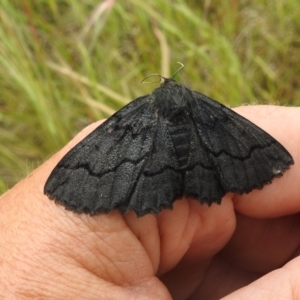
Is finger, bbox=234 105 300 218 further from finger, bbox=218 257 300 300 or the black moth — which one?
finger, bbox=218 257 300 300

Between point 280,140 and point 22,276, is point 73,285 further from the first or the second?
point 280,140

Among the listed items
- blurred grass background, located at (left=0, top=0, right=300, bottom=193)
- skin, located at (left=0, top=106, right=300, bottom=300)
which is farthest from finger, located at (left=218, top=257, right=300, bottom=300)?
blurred grass background, located at (left=0, top=0, right=300, bottom=193)

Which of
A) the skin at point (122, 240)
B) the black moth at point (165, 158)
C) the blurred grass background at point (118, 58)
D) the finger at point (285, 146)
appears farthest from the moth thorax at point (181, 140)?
the blurred grass background at point (118, 58)

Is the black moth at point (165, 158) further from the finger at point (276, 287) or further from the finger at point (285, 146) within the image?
the finger at point (276, 287)

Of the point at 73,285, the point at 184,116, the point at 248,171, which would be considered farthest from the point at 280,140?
the point at 73,285

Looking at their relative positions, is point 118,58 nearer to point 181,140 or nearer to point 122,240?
point 181,140

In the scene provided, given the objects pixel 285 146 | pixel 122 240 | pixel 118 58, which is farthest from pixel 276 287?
pixel 118 58
